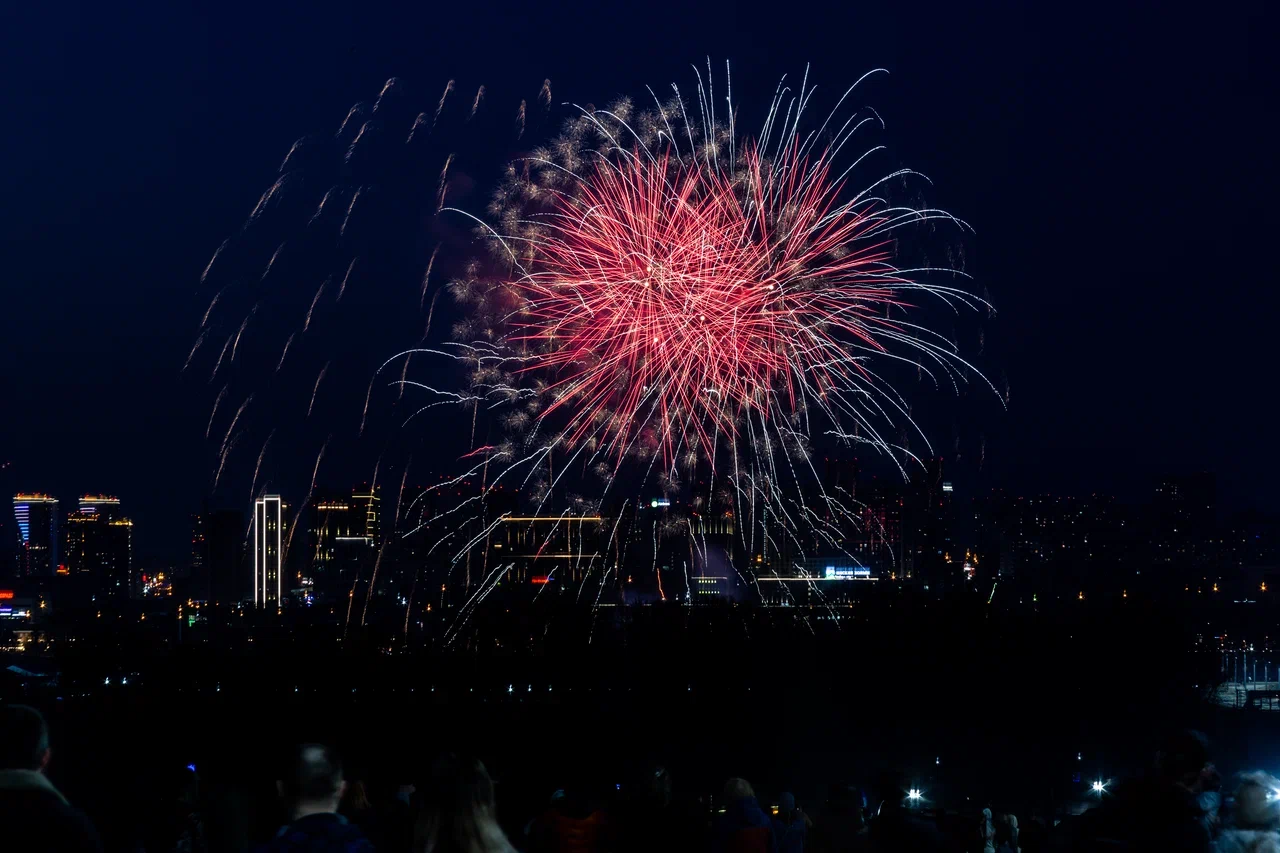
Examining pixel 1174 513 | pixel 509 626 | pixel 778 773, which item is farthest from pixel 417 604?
pixel 1174 513

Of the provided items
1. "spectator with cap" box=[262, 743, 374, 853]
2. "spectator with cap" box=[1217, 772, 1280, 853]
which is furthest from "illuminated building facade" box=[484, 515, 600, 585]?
"spectator with cap" box=[262, 743, 374, 853]

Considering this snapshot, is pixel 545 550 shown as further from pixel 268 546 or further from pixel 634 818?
pixel 634 818

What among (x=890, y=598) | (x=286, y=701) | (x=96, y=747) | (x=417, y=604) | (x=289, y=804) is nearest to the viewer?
(x=289, y=804)

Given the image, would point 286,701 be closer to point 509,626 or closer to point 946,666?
point 509,626

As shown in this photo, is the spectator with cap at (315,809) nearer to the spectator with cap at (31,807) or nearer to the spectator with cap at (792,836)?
the spectator with cap at (31,807)

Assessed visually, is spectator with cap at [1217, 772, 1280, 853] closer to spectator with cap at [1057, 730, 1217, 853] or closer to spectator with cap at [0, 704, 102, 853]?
spectator with cap at [1057, 730, 1217, 853]

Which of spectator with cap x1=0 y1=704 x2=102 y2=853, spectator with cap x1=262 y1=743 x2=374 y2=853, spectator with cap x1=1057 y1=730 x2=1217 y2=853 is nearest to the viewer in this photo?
spectator with cap x1=0 y1=704 x2=102 y2=853

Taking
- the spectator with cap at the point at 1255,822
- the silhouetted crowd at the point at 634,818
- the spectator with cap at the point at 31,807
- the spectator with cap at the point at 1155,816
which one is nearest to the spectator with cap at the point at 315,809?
the silhouetted crowd at the point at 634,818
